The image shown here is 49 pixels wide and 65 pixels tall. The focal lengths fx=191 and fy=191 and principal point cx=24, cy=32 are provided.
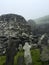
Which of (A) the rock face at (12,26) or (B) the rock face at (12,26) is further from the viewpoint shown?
(A) the rock face at (12,26)

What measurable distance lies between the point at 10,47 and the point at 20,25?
3099 cm

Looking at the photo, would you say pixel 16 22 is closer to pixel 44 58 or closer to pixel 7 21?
pixel 7 21

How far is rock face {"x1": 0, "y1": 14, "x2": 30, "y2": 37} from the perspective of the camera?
47.2 meters

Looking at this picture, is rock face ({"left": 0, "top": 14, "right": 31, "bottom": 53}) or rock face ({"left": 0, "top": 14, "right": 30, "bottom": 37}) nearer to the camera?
rock face ({"left": 0, "top": 14, "right": 31, "bottom": 53})

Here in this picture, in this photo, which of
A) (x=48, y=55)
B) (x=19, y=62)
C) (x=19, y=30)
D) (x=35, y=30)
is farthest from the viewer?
(x=35, y=30)

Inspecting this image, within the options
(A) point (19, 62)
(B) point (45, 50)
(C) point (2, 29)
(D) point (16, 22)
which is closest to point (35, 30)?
(D) point (16, 22)

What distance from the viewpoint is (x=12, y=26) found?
2009 inches

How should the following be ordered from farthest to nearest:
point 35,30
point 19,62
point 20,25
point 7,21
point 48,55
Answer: point 35,30
point 7,21
point 20,25
point 48,55
point 19,62

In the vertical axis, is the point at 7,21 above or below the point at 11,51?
above

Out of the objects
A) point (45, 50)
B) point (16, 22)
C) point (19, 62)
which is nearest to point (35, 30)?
point (16, 22)

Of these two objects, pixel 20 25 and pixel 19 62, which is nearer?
pixel 19 62

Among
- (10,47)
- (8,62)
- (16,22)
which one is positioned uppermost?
(16,22)

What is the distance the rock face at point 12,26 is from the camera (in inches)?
1859

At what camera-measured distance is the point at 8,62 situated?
848 inches
